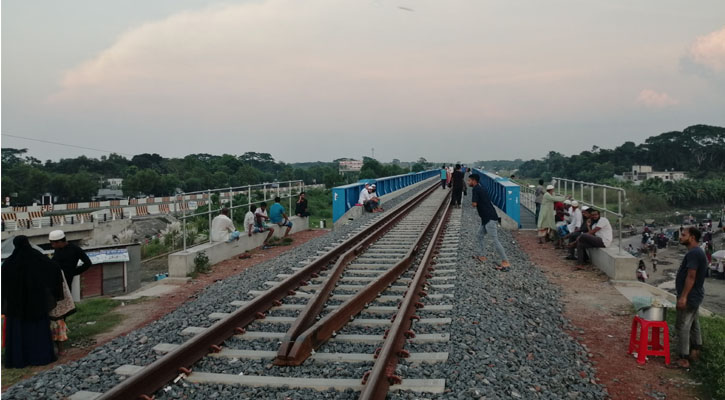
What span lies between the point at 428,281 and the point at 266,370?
395cm

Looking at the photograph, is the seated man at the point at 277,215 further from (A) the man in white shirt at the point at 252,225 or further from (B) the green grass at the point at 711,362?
(B) the green grass at the point at 711,362

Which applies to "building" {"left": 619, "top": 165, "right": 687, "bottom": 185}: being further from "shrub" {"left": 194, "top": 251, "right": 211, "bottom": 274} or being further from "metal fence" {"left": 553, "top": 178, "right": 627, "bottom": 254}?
"shrub" {"left": 194, "top": 251, "right": 211, "bottom": 274}

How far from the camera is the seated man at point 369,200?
63.6 ft

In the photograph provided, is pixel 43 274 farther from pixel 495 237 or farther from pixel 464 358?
pixel 495 237

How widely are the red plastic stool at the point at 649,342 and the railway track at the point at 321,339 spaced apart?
7.03 ft

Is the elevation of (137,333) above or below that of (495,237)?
below

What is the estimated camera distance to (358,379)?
4625mm

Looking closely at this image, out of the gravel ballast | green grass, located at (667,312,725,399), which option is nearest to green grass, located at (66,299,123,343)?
the gravel ballast

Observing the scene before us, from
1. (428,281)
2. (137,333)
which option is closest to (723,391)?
(428,281)

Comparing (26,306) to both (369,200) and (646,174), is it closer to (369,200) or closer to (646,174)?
(369,200)

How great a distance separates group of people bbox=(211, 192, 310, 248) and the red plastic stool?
8.62 meters

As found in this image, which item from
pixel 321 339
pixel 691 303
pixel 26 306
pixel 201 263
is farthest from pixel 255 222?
pixel 691 303

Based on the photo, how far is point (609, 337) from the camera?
22.1 feet

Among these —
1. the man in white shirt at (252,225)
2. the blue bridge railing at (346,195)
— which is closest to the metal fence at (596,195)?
the blue bridge railing at (346,195)
